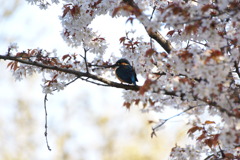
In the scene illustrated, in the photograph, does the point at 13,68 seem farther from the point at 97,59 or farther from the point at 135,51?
the point at 135,51

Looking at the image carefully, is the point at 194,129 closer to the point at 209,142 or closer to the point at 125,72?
the point at 209,142

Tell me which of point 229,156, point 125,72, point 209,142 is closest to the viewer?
point 229,156

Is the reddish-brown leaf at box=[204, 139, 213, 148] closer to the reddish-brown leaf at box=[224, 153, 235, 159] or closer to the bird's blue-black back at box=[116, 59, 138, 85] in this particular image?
the reddish-brown leaf at box=[224, 153, 235, 159]

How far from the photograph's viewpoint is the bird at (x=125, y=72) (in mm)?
4418

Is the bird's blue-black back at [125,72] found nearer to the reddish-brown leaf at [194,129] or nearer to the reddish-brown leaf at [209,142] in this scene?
the reddish-brown leaf at [194,129]

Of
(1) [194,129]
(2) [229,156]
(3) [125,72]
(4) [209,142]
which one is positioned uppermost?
(3) [125,72]

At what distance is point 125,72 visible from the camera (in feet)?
14.6

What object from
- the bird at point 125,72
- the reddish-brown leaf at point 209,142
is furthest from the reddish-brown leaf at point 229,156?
the bird at point 125,72

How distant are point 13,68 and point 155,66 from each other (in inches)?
65.6

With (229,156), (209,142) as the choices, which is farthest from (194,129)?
(229,156)

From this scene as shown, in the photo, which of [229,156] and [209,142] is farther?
[209,142]

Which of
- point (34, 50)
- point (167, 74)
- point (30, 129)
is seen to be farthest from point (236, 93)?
point (30, 129)

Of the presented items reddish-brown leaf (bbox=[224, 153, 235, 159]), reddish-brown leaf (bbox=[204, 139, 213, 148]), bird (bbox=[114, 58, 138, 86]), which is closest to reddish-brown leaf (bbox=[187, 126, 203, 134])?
reddish-brown leaf (bbox=[204, 139, 213, 148])

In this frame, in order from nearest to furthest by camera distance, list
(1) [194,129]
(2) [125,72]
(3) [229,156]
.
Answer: (3) [229,156], (1) [194,129], (2) [125,72]
